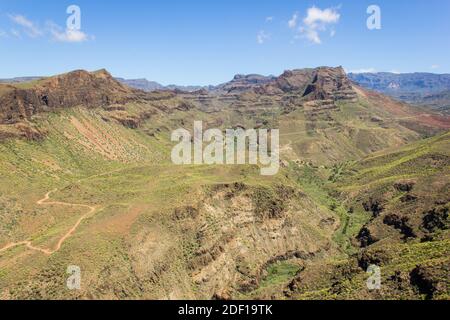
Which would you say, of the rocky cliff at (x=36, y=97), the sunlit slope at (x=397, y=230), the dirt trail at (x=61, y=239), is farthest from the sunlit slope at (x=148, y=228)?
the sunlit slope at (x=397, y=230)

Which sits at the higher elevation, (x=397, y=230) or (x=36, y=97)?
(x=36, y=97)

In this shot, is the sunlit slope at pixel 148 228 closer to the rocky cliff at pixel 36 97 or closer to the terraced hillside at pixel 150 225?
the terraced hillside at pixel 150 225

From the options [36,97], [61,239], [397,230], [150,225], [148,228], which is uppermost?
[36,97]

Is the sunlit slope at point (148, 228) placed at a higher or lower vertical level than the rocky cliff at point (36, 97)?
lower

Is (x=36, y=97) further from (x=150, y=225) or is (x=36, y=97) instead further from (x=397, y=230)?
→ (x=397, y=230)

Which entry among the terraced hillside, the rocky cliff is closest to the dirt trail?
the terraced hillside

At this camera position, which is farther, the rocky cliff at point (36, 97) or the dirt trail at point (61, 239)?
the rocky cliff at point (36, 97)

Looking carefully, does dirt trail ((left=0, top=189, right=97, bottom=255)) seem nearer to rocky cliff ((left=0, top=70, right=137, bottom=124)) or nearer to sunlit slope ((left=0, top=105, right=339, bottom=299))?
sunlit slope ((left=0, top=105, right=339, bottom=299))

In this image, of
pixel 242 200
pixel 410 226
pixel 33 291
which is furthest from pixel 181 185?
pixel 410 226

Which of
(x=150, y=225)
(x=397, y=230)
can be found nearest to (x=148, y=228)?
(x=150, y=225)

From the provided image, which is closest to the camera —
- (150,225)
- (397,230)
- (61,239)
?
(61,239)
